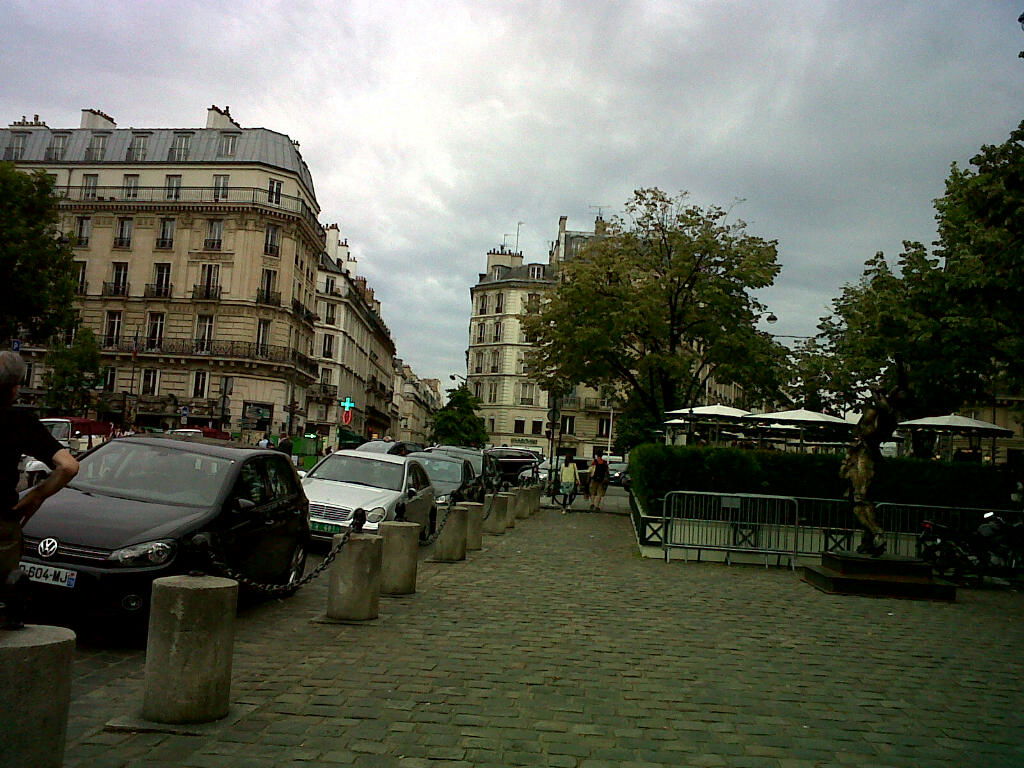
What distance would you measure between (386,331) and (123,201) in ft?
199

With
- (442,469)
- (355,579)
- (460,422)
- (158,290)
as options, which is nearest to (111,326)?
(158,290)

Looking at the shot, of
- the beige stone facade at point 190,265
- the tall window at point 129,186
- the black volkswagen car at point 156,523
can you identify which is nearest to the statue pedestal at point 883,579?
the black volkswagen car at point 156,523

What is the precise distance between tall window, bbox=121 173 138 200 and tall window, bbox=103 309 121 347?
7.57m

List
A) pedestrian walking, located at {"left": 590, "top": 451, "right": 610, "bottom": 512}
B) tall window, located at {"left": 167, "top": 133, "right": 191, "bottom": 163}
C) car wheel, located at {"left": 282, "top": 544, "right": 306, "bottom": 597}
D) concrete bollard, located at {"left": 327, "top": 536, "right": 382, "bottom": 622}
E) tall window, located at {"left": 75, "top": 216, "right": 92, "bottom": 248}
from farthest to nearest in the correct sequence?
1. tall window, located at {"left": 167, "top": 133, "right": 191, "bottom": 163}
2. tall window, located at {"left": 75, "top": 216, "right": 92, "bottom": 248}
3. pedestrian walking, located at {"left": 590, "top": 451, "right": 610, "bottom": 512}
4. car wheel, located at {"left": 282, "top": 544, "right": 306, "bottom": 597}
5. concrete bollard, located at {"left": 327, "top": 536, "right": 382, "bottom": 622}

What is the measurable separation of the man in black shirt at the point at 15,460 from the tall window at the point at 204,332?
5781cm

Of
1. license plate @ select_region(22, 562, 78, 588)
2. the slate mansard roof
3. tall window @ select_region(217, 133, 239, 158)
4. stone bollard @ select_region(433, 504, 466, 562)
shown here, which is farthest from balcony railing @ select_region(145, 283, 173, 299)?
license plate @ select_region(22, 562, 78, 588)

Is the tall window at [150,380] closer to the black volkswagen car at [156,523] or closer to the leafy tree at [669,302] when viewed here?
the leafy tree at [669,302]

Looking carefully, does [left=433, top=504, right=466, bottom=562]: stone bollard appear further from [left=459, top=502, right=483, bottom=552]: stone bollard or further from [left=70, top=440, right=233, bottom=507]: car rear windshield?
[left=70, top=440, right=233, bottom=507]: car rear windshield

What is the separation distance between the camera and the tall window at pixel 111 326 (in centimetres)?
6175

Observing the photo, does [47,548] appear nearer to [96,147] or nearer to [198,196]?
[198,196]

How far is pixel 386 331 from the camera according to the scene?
121 metres

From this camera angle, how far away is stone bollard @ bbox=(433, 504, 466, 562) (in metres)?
14.4

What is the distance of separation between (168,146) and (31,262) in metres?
29.6

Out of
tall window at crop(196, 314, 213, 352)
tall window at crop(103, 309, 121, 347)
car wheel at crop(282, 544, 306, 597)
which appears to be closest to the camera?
car wheel at crop(282, 544, 306, 597)
